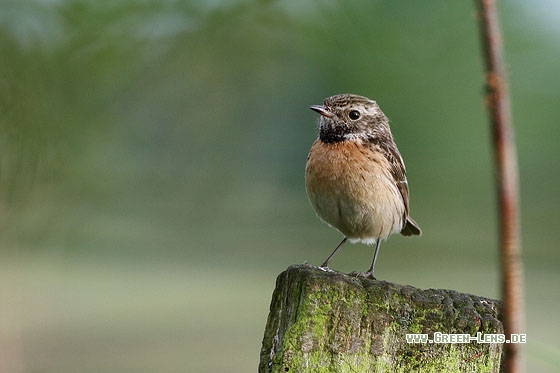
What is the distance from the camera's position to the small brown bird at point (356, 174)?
2332 millimetres

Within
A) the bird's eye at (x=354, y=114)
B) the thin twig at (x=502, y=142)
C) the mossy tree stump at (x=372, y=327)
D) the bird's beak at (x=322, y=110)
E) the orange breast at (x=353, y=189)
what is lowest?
the thin twig at (x=502, y=142)

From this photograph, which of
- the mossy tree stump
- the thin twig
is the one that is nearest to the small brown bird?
the mossy tree stump

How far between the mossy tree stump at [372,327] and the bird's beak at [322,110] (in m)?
1.14

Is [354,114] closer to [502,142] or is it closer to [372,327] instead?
[372,327]

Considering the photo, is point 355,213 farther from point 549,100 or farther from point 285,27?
point 549,100

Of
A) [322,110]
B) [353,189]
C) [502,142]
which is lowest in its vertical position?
[502,142]

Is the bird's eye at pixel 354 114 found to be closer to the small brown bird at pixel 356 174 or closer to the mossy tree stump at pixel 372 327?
the small brown bird at pixel 356 174

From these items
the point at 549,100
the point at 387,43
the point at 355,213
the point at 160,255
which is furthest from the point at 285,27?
the point at 160,255

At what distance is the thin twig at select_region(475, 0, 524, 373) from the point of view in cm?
41

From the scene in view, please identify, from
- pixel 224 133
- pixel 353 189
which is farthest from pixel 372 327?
pixel 224 133

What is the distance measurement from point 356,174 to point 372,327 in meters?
1.19

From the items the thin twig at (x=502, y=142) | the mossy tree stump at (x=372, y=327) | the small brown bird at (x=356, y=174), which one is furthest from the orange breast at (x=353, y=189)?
the thin twig at (x=502, y=142)

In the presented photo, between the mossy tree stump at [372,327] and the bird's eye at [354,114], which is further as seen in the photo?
the bird's eye at [354,114]

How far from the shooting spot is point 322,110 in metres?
2.39
